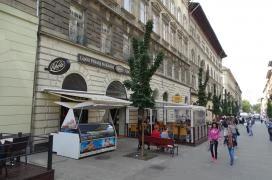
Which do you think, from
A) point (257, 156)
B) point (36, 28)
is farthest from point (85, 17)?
point (257, 156)

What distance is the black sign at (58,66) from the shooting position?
12406mm

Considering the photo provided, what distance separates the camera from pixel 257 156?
14586 mm

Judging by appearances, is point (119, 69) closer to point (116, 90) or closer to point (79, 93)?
point (116, 90)

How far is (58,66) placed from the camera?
41.3ft

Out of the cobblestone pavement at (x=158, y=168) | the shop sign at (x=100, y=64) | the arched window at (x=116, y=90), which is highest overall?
the shop sign at (x=100, y=64)

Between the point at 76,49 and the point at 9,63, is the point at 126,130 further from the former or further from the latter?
the point at 9,63

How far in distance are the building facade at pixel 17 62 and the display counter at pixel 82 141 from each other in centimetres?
175

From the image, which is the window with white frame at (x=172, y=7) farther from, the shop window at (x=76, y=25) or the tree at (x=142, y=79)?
the tree at (x=142, y=79)

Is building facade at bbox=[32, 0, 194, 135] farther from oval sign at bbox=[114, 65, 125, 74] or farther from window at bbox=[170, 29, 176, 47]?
window at bbox=[170, 29, 176, 47]

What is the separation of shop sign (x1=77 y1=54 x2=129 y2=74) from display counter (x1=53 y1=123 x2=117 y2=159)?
427 centimetres

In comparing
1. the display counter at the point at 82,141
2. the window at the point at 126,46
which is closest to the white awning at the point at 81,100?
the display counter at the point at 82,141

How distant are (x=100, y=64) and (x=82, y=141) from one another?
→ 6.75 meters

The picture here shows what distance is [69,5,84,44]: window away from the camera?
15234mm

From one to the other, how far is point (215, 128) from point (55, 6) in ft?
32.9
